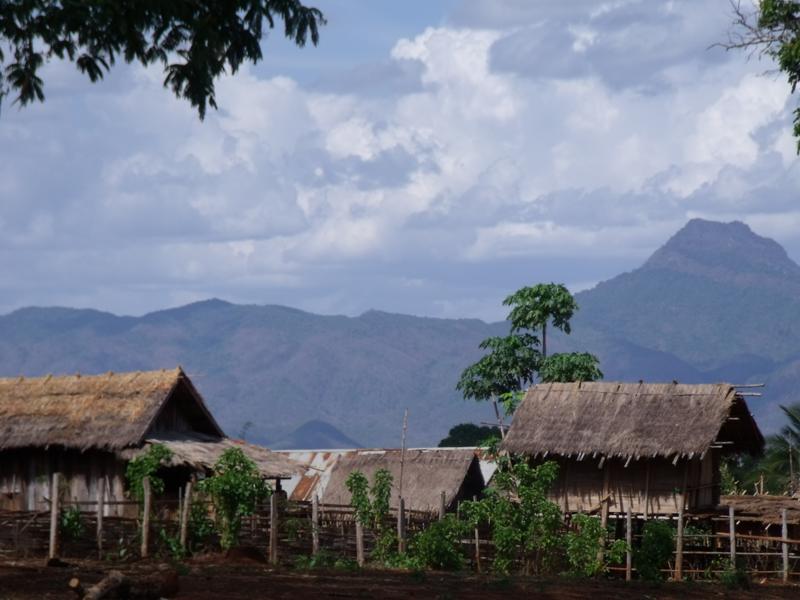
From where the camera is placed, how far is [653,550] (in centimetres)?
2800

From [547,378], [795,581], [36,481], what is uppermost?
[547,378]

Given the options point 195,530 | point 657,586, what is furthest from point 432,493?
point 657,586

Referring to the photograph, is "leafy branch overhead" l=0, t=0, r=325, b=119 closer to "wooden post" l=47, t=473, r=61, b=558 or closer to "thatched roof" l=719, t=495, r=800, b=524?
"wooden post" l=47, t=473, r=61, b=558

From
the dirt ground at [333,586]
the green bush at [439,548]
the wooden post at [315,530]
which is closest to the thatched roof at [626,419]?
the green bush at [439,548]

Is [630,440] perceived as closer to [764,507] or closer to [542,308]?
[764,507]

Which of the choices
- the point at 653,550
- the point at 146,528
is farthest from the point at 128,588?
the point at 653,550

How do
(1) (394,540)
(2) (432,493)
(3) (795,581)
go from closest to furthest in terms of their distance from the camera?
(1) (394,540) → (3) (795,581) → (2) (432,493)

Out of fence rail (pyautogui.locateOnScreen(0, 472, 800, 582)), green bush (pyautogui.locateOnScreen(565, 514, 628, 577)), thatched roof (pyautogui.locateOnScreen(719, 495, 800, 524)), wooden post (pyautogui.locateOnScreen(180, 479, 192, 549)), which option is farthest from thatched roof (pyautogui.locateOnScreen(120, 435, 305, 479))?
thatched roof (pyautogui.locateOnScreen(719, 495, 800, 524))

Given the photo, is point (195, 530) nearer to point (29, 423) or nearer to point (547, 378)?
point (29, 423)

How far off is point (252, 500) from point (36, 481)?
765 cm

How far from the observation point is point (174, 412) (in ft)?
104

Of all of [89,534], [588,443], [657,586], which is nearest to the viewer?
[657,586]

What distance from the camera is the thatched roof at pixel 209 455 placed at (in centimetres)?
2886

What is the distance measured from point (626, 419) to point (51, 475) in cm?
1352
